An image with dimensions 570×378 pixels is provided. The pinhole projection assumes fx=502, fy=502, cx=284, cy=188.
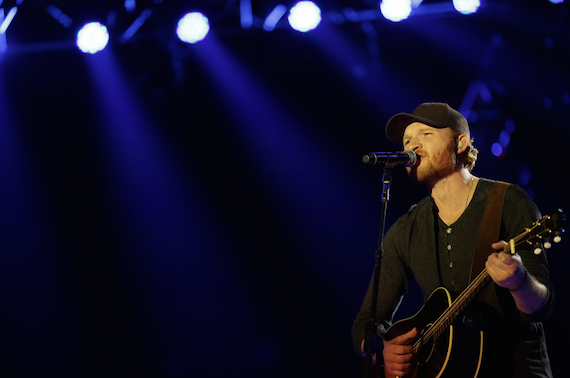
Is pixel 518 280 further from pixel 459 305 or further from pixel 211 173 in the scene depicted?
pixel 211 173

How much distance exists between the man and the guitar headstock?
0.07m

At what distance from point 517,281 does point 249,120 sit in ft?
12.0

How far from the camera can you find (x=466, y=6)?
4582 mm

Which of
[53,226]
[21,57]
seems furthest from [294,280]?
[21,57]

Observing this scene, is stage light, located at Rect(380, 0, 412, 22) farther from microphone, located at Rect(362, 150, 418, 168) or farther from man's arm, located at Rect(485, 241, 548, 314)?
man's arm, located at Rect(485, 241, 548, 314)

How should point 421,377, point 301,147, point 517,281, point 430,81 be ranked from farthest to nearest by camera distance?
point 301,147, point 430,81, point 421,377, point 517,281

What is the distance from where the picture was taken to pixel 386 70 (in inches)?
190

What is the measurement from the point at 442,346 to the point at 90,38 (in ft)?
15.6

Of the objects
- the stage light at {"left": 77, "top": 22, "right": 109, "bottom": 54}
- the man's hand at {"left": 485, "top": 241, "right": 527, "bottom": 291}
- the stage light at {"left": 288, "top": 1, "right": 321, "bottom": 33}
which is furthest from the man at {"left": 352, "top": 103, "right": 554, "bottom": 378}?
the stage light at {"left": 77, "top": 22, "right": 109, "bottom": 54}

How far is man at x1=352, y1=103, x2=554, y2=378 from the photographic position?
82.1 inches

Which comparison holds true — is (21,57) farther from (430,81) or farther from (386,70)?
(430,81)

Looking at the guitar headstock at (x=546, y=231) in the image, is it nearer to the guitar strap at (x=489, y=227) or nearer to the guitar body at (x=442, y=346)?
the guitar strap at (x=489, y=227)

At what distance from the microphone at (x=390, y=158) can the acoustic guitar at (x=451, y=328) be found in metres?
0.63

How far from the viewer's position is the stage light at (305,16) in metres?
4.93
